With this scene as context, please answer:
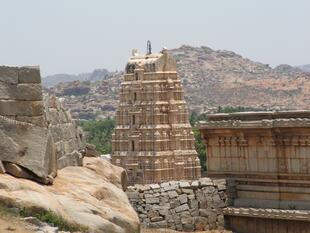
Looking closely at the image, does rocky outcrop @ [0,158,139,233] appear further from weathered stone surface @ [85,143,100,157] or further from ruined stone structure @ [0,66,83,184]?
weathered stone surface @ [85,143,100,157]

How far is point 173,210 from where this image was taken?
1452 centimetres

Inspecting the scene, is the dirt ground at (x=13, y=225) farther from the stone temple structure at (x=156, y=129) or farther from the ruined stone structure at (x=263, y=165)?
the stone temple structure at (x=156, y=129)

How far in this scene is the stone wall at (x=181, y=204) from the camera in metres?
14.2

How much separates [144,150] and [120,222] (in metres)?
40.3

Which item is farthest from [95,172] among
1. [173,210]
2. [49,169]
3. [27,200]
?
[173,210]

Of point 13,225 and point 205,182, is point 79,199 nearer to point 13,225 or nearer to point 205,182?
point 13,225

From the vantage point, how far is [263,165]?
14.8m

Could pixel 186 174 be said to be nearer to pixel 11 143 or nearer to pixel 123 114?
pixel 123 114

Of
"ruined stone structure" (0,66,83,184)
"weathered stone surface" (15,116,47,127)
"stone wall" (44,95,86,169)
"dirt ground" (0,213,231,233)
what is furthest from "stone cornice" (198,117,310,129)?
"dirt ground" (0,213,231,233)

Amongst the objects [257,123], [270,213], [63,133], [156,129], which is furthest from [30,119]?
[156,129]

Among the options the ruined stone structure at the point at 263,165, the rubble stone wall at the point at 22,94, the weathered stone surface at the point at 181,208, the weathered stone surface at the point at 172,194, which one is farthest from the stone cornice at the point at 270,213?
the rubble stone wall at the point at 22,94

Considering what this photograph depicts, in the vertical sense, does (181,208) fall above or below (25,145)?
below

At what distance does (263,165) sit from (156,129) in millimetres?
33344

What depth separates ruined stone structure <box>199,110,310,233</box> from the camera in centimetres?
1415
